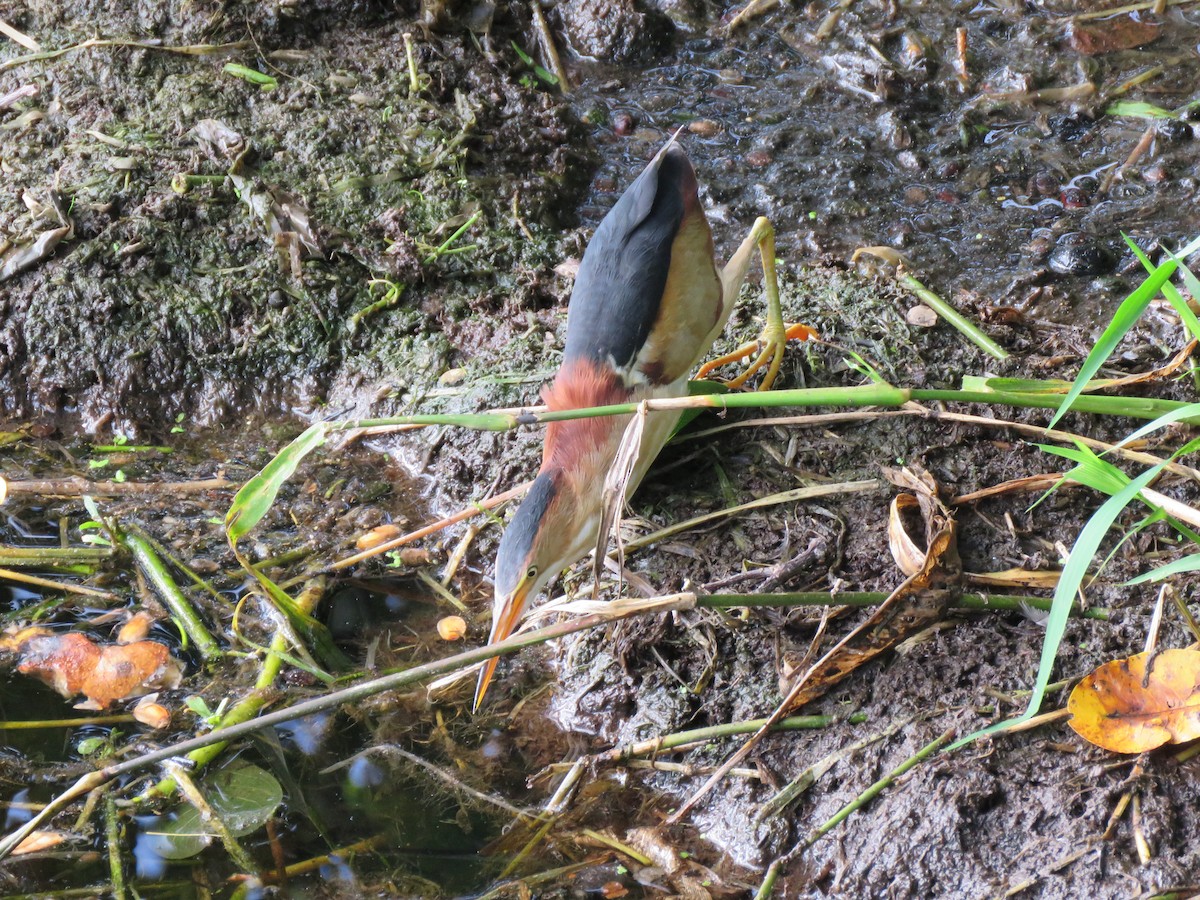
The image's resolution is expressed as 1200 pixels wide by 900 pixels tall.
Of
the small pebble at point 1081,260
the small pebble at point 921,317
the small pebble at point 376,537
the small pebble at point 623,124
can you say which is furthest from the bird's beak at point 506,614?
the small pebble at point 623,124

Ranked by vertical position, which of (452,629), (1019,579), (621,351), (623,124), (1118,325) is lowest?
(452,629)

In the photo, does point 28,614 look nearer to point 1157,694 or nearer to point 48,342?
point 48,342

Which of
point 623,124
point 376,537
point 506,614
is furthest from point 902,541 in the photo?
point 623,124

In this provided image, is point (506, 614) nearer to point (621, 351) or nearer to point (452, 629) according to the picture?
point (452, 629)

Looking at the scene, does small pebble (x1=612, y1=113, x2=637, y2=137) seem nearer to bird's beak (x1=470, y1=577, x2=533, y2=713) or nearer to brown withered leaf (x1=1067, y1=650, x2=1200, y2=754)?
bird's beak (x1=470, y1=577, x2=533, y2=713)

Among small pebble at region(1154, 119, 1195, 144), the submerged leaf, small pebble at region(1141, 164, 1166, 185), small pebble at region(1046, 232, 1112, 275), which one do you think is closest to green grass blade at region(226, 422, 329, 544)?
the submerged leaf

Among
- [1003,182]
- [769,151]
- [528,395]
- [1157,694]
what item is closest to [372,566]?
[528,395]
